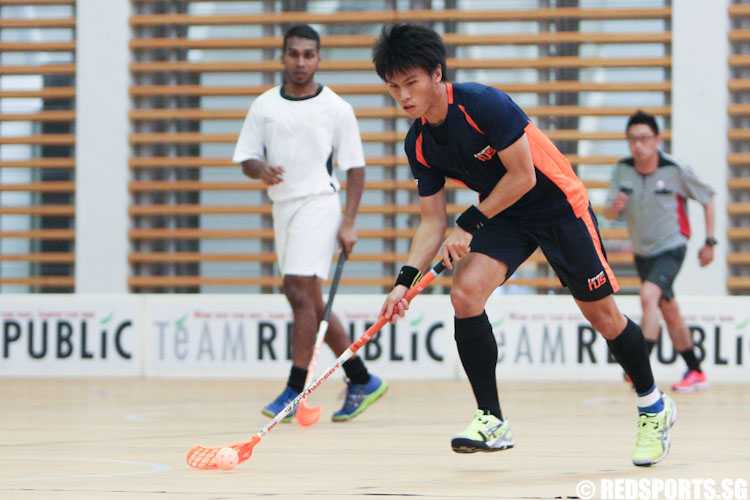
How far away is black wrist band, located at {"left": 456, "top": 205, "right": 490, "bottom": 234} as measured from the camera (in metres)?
3.29

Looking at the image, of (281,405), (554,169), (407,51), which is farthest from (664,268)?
(407,51)

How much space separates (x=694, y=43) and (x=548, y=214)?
16.4ft

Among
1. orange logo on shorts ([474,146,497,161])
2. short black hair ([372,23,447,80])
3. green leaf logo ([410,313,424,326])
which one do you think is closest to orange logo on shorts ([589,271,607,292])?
orange logo on shorts ([474,146,497,161])

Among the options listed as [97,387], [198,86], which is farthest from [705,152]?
[97,387]

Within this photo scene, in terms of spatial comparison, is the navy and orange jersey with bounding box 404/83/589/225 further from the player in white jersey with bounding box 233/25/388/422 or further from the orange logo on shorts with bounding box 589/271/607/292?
the player in white jersey with bounding box 233/25/388/422

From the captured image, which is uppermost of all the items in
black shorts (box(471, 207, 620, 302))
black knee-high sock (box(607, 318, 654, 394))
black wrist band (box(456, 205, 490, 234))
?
black wrist band (box(456, 205, 490, 234))

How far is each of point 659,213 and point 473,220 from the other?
136 inches

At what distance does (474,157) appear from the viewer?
3330 mm

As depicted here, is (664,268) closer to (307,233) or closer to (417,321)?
(417,321)

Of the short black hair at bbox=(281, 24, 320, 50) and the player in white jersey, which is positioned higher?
the short black hair at bbox=(281, 24, 320, 50)

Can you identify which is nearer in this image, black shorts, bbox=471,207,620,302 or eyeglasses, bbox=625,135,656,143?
black shorts, bbox=471,207,620,302

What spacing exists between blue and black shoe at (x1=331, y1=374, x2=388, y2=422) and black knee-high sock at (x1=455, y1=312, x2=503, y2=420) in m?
1.53

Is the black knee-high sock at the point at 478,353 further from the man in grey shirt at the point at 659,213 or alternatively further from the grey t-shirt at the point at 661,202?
the grey t-shirt at the point at 661,202

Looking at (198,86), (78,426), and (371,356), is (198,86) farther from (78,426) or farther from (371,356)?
(78,426)
